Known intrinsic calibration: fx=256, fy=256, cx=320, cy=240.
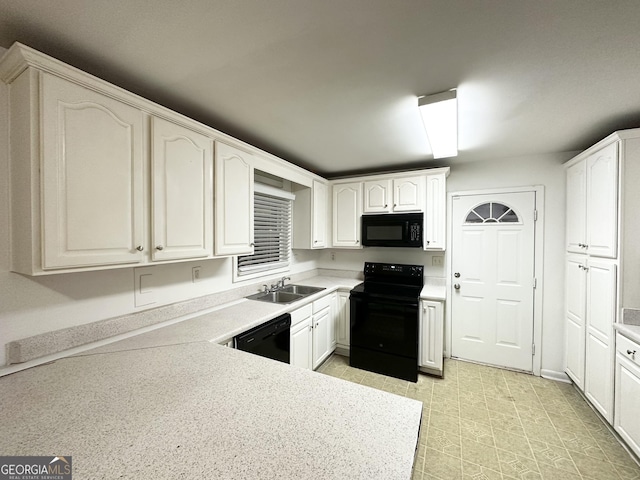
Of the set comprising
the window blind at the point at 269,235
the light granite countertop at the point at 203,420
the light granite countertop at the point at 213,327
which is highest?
the window blind at the point at 269,235

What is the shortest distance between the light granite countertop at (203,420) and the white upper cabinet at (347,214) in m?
2.32

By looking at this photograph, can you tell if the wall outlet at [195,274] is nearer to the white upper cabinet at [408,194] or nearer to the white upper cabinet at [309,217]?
the white upper cabinet at [309,217]

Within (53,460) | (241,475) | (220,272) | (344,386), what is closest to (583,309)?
(344,386)

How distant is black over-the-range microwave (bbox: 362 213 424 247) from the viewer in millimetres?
2949

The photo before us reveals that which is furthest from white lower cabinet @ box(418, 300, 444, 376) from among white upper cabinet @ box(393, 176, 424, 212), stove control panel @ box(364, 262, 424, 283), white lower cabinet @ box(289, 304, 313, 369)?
white lower cabinet @ box(289, 304, 313, 369)

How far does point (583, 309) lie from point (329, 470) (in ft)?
9.21

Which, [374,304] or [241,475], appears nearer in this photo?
[241,475]

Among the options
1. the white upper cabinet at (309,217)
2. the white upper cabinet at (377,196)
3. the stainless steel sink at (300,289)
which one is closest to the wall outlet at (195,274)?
the stainless steel sink at (300,289)

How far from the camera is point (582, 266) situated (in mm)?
2283

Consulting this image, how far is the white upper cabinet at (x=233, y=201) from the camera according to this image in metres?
1.83

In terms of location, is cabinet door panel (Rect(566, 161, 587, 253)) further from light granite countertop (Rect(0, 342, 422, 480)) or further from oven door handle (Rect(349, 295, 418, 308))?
light granite countertop (Rect(0, 342, 422, 480))

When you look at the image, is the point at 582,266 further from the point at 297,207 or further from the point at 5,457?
the point at 5,457

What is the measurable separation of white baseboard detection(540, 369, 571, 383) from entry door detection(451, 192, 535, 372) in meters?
0.11

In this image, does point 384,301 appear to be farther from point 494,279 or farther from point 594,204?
point 594,204
